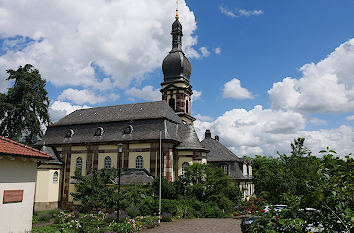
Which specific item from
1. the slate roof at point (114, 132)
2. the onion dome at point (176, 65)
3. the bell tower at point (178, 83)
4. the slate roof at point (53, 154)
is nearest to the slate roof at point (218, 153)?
the bell tower at point (178, 83)

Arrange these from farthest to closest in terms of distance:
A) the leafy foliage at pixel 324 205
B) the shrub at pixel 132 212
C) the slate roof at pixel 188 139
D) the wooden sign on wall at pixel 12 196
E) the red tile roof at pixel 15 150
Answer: the slate roof at pixel 188 139 → the shrub at pixel 132 212 → the wooden sign on wall at pixel 12 196 → the red tile roof at pixel 15 150 → the leafy foliage at pixel 324 205

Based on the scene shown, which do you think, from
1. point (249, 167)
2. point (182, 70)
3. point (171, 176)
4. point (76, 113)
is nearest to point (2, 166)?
point (171, 176)

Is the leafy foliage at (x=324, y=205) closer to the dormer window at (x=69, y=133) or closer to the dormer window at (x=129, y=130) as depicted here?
the dormer window at (x=129, y=130)

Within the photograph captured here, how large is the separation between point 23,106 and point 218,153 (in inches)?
1213

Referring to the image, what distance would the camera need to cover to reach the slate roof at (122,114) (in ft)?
124

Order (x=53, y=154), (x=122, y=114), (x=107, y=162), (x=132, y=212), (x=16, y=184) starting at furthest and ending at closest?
(x=122, y=114)
(x=53, y=154)
(x=107, y=162)
(x=132, y=212)
(x=16, y=184)

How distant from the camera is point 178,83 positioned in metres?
48.7

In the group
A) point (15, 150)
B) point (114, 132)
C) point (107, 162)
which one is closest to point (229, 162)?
point (114, 132)

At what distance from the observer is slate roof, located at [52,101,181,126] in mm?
37906

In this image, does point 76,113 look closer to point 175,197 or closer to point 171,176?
point 171,176

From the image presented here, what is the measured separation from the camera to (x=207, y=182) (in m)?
30.4

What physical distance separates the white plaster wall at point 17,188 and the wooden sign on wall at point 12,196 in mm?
135

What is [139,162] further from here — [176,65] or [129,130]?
[176,65]

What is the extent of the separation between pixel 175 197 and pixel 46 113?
28.0 m
